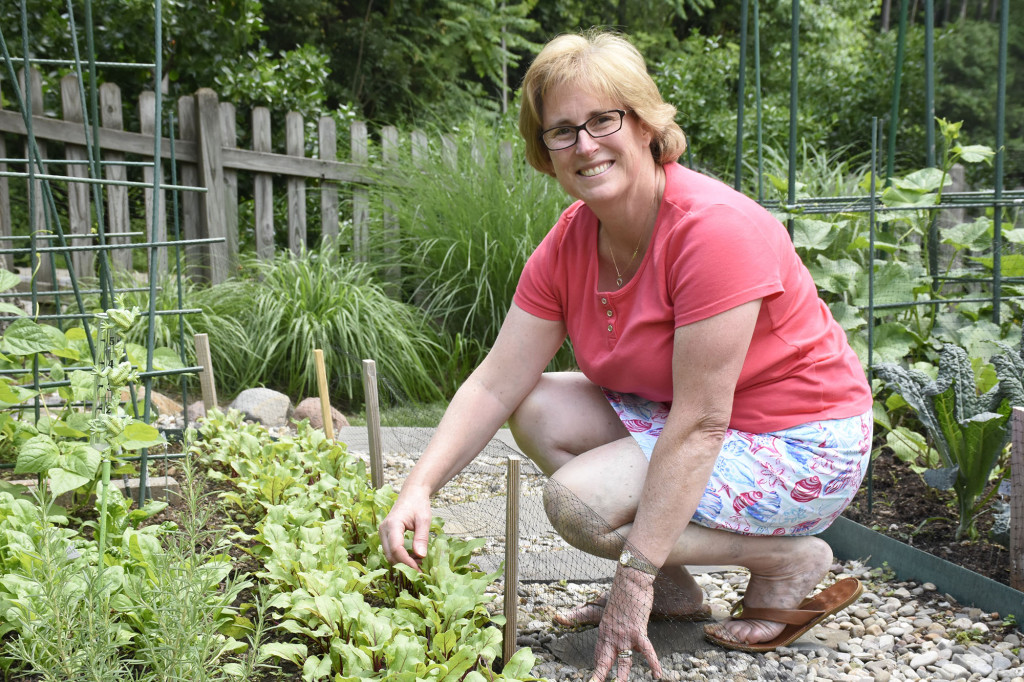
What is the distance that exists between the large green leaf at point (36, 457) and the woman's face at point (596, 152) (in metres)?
1.10

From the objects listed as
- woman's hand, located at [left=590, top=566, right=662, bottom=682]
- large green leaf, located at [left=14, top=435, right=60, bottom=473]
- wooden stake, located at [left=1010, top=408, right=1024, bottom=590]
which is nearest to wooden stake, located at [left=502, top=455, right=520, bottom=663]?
woman's hand, located at [left=590, top=566, right=662, bottom=682]

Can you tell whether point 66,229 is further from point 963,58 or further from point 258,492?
point 963,58

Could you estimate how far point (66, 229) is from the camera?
5359mm

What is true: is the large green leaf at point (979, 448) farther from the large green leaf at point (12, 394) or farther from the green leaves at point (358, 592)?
the large green leaf at point (12, 394)

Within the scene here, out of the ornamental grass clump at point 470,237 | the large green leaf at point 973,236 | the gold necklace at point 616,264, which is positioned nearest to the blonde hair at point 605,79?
the gold necklace at point 616,264

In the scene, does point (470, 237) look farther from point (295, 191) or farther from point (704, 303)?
point (704, 303)

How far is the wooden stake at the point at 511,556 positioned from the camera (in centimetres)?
146

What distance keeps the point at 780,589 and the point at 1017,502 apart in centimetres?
61

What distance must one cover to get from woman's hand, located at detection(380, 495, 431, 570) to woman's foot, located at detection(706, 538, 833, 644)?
0.68m

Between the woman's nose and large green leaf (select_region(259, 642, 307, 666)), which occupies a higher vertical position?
the woman's nose

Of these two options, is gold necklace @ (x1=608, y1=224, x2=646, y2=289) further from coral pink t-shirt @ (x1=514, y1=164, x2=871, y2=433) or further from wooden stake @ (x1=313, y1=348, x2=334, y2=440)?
wooden stake @ (x1=313, y1=348, x2=334, y2=440)

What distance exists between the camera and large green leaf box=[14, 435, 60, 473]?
1550mm

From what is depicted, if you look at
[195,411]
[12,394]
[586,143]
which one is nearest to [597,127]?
[586,143]

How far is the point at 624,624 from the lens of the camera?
152 centimetres
